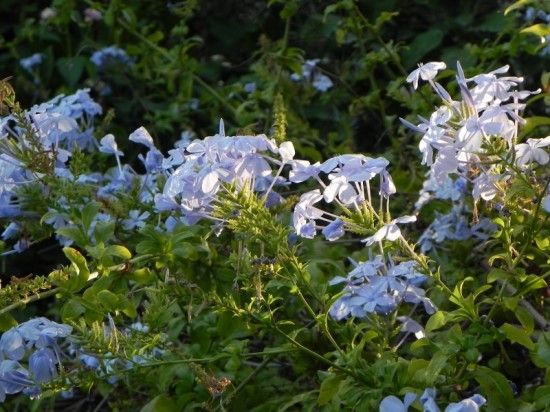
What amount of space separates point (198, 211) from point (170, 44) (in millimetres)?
2482

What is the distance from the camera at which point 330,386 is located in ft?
5.39

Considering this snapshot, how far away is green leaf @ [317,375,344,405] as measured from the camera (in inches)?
64.5

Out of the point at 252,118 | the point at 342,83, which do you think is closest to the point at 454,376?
the point at 252,118

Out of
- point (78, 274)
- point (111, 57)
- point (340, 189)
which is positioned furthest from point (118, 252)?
point (111, 57)

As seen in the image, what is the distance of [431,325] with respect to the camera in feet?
5.09

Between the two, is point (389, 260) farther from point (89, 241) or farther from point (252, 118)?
point (252, 118)

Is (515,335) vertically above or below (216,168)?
below

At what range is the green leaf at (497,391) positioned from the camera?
61.9 inches

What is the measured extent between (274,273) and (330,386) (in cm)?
24

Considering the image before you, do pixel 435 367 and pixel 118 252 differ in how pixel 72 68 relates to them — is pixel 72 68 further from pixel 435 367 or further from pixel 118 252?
pixel 435 367

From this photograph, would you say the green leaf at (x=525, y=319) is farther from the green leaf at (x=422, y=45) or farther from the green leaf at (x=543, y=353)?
the green leaf at (x=422, y=45)

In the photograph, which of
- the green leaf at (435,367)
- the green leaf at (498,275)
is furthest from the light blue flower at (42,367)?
the green leaf at (498,275)

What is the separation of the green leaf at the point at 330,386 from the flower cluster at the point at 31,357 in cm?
37

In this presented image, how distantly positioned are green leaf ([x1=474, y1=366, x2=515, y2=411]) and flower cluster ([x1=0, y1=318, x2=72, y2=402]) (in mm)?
592
